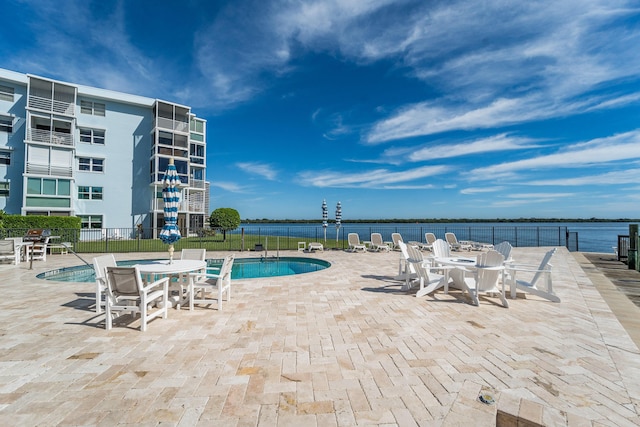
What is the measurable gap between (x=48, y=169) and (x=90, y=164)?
256cm

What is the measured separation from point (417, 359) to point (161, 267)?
445 centimetres

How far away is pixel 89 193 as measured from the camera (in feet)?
70.9

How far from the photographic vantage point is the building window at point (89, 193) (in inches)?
840

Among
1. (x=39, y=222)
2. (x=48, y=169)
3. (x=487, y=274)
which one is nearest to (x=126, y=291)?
(x=487, y=274)

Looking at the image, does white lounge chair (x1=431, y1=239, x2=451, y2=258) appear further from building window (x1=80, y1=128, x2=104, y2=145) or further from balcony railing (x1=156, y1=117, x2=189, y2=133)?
building window (x1=80, y1=128, x2=104, y2=145)

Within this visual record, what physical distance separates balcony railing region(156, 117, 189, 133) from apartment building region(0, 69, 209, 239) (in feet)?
0.25

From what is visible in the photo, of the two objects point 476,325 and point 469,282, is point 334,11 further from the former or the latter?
point 476,325

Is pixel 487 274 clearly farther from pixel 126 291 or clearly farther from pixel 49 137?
pixel 49 137

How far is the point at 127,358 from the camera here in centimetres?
328

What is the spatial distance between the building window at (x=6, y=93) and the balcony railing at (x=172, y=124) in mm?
8648

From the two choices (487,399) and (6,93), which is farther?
(6,93)

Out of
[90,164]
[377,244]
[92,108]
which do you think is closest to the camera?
[377,244]

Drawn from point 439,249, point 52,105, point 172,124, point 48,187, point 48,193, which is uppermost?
point 172,124

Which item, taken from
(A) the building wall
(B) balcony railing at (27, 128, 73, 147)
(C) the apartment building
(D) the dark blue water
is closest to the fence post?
(D) the dark blue water
